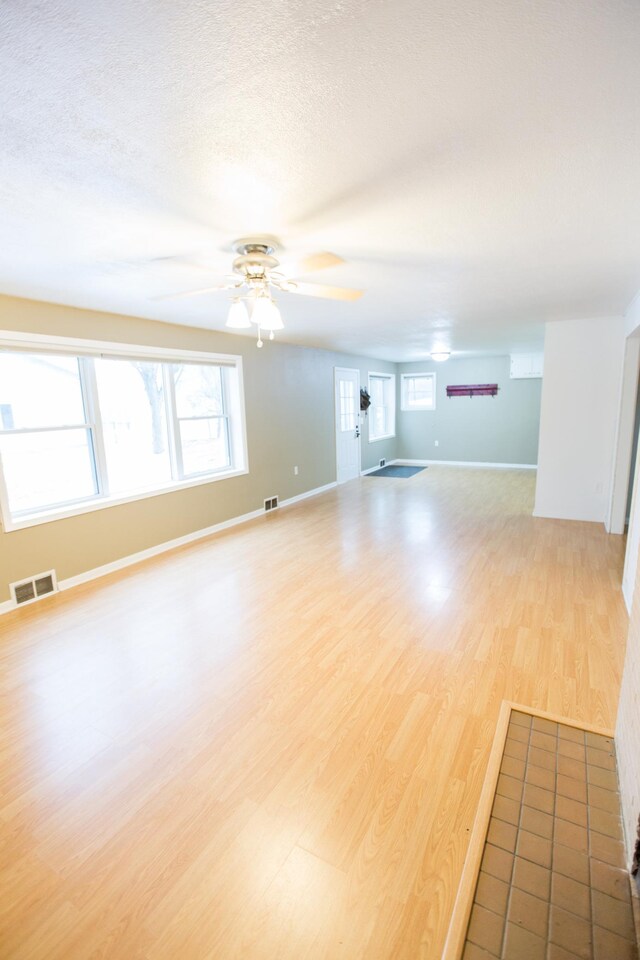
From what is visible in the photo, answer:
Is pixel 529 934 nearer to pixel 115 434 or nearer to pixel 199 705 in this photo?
pixel 199 705

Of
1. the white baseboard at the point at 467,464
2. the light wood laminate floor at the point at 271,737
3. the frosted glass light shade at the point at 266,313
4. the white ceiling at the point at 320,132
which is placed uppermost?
the white ceiling at the point at 320,132

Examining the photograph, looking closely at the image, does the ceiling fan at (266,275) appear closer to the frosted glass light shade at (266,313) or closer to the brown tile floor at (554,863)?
the frosted glass light shade at (266,313)

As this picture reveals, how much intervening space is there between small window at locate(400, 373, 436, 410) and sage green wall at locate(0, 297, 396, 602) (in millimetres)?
1785

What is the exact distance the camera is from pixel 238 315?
2.33 m

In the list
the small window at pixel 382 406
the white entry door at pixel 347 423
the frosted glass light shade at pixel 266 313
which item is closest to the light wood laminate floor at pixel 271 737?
the frosted glass light shade at pixel 266 313

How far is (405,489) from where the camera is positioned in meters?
7.11

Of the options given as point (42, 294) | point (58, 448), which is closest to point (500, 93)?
point (42, 294)

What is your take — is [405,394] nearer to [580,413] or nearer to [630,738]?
[580,413]

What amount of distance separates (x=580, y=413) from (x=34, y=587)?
5764 millimetres

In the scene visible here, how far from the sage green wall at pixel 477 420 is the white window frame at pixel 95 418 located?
546cm

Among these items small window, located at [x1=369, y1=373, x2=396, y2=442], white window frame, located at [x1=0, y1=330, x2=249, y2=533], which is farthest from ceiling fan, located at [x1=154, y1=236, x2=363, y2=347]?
small window, located at [x1=369, y1=373, x2=396, y2=442]

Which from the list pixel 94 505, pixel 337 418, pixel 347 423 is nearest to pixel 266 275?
pixel 94 505

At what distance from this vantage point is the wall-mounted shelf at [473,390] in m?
8.80

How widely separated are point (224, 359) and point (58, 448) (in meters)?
2.13
